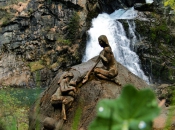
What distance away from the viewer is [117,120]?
351mm

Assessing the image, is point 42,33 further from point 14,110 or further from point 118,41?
point 14,110

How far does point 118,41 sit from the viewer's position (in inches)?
942

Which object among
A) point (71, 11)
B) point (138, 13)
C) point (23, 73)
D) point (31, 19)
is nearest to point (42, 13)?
point (31, 19)

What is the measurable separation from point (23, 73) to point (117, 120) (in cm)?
2490

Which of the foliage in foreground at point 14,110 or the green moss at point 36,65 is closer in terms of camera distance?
the foliage in foreground at point 14,110

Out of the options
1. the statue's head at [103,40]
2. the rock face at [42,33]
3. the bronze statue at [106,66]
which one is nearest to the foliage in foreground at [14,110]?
the bronze statue at [106,66]

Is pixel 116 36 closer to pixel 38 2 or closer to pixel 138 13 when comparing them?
pixel 138 13

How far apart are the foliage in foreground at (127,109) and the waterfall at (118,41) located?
21.5 meters

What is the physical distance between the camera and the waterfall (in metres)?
22.5

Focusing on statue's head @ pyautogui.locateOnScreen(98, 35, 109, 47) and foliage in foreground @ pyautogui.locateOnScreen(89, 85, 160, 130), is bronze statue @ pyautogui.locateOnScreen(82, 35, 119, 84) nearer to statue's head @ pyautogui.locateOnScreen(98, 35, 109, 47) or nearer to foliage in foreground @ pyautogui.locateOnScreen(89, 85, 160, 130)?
statue's head @ pyautogui.locateOnScreen(98, 35, 109, 47)

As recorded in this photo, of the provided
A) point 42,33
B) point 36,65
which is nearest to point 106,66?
point 36,65

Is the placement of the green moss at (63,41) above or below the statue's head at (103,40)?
below

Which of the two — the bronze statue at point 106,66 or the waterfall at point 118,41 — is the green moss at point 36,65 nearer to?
the waterfall at point 118,41

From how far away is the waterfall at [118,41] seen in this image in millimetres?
22469
